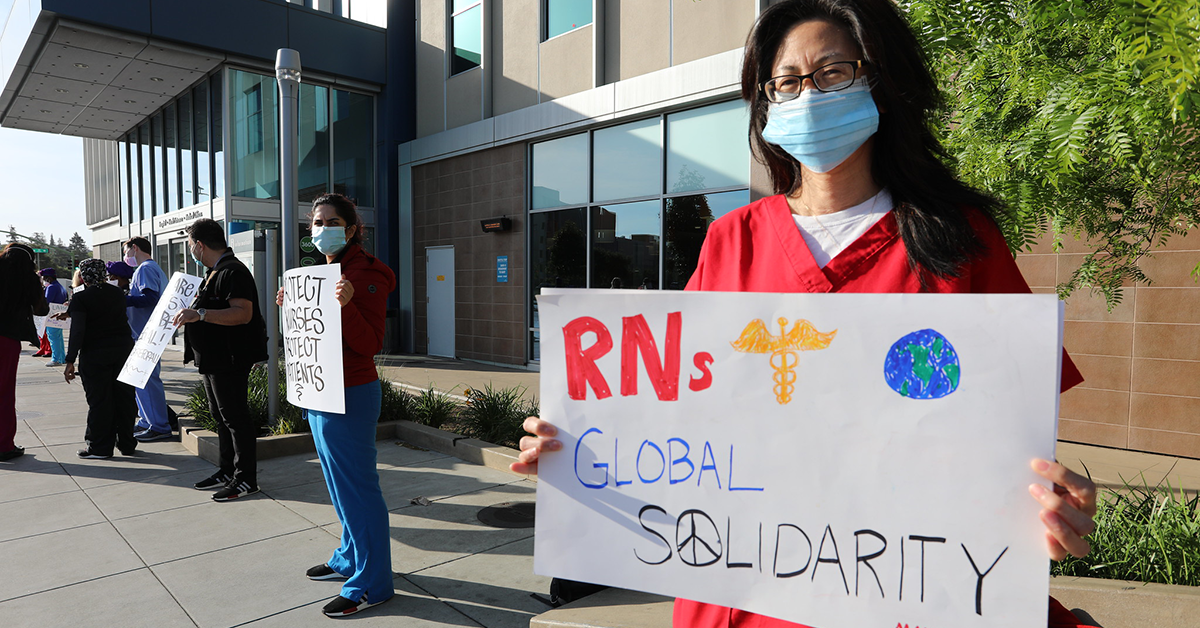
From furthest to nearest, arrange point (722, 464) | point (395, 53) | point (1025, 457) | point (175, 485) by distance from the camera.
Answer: point (395, 53), point (175, 485), point (722, 464), point (1025, 457)

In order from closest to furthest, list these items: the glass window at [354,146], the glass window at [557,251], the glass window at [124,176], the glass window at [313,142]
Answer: the glass window at [557,251]
the glass window at [313,142]
the glass window at [354,146]
the glass window at [124,176]

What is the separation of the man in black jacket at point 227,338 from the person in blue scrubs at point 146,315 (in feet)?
9.19

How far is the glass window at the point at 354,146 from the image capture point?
15942mm

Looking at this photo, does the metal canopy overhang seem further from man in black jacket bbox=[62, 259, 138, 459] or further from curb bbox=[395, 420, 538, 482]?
curb bbox=[395, 420, 538, 482]

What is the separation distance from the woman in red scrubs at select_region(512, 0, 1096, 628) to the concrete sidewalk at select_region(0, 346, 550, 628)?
9.20 feet

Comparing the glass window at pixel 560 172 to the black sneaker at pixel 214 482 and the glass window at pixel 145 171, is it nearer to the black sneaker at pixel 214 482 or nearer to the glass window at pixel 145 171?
the black sneaker at pixel 214 482

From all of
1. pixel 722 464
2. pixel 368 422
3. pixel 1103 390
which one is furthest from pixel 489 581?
pixel 1103 390

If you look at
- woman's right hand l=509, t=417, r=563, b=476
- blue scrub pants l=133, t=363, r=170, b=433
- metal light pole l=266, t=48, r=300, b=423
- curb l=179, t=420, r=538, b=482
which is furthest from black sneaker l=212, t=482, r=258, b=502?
woman's right hand l=509, t=417, r=563, b=476

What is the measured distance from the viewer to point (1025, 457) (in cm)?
115

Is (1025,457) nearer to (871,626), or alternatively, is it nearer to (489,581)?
(871,626)

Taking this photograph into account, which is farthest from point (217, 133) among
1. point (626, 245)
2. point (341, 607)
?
point (341, 607)

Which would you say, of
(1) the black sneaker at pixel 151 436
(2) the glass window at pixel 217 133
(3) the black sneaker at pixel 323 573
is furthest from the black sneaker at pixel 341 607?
(2) the glass window at pixel 217 133

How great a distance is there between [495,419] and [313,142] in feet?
38.4

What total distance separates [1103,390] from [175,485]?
8.95 metres
